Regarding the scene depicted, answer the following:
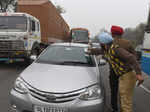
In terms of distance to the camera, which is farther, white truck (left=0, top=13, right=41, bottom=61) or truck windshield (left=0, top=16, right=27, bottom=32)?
truck windshield (left=0, top=16, right=27, bottom=32)

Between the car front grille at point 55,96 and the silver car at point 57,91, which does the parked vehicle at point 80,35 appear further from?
the car front grille at point 55,96

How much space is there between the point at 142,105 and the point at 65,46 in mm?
2546

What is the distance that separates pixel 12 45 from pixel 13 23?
1.10 metres

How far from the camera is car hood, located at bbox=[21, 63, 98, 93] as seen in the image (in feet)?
9.59

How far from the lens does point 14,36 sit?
8.45 metres

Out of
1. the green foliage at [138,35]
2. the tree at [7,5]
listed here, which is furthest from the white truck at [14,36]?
the green foliage at [138,35]

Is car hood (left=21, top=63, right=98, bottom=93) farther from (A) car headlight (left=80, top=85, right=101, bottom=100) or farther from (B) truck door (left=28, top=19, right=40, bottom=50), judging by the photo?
(B) truck door (left=28, top=19, right=40, bottom=50)

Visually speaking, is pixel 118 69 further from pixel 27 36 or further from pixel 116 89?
pixel 27 36

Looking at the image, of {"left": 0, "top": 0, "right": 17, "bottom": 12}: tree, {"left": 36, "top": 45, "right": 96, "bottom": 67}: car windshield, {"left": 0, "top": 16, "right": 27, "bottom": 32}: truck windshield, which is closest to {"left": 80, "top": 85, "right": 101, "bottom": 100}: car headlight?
{"left": 36, "top": 45, "right": 96, "bottom": 67}: car windshield

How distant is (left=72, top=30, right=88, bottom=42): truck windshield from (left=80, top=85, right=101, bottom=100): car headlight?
18.7 meters

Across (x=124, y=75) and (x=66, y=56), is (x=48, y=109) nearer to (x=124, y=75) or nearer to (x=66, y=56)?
(x=124, y=75)

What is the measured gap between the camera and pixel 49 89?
2855 mm

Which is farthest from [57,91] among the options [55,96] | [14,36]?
[14,36]

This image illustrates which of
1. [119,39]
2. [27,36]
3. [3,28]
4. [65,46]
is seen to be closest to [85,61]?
[65,46]
